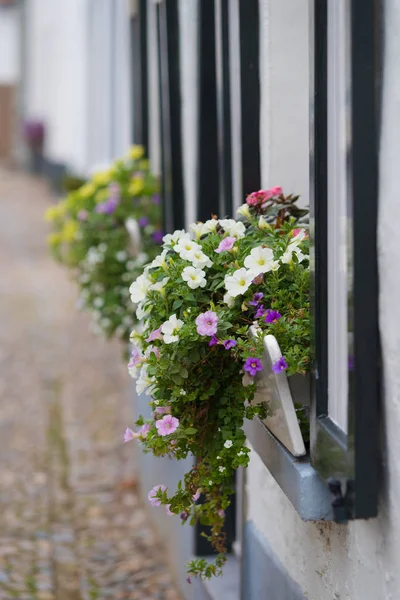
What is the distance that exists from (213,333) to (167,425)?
240 mm

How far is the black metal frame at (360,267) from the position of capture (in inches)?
70.5

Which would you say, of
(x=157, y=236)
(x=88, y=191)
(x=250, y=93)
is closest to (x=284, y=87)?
(x=250, y=93)

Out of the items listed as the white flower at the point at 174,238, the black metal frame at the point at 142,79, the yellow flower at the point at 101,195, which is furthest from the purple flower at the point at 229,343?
the black metal frame at the point at 142,79

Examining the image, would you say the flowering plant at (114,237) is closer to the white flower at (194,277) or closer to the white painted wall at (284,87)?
the white painted wall at (284,87)

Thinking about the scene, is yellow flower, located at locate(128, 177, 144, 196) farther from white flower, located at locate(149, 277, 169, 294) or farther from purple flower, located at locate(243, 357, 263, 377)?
purple flower, located at locate(243, 357, 263, 377)

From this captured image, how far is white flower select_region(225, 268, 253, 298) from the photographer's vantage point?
226 cm

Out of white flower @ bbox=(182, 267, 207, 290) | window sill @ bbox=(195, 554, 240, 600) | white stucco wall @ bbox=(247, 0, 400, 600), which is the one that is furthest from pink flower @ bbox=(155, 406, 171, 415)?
window sill @ bbox=(195, 554, 240, 600)

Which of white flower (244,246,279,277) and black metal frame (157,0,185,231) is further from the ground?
black metal frame (157,0,185,231)

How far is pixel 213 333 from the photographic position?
223 centimetres

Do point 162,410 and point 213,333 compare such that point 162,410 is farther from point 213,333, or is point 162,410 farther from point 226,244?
point 226,244

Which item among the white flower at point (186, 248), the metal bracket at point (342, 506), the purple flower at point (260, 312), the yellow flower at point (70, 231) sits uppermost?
the white flower at point (186, 248)

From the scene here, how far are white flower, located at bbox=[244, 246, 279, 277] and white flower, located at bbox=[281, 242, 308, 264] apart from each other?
0.08 feet

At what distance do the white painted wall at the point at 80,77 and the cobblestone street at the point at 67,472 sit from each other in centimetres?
161

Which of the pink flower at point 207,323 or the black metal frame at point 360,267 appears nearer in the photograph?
the black metal frame at point 360,267
